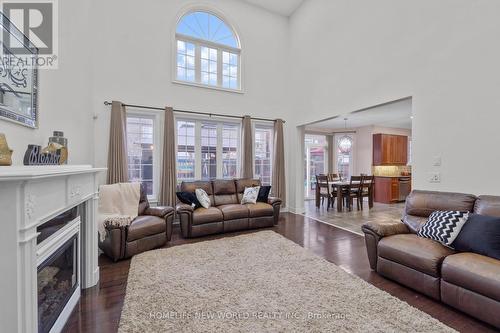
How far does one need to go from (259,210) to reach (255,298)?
7.48 feet

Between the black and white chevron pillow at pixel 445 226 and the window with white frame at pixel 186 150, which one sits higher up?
the window with white frame at pixel 186 150

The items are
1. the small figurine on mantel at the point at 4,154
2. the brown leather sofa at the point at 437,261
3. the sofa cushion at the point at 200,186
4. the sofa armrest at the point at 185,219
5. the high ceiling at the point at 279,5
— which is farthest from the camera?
the high ceiling at the point at 279,5

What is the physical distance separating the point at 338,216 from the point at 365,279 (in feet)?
9.82

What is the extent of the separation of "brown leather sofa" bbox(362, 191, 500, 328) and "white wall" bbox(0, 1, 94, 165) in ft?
11.7

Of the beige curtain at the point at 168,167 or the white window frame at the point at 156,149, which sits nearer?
the beige curtain at the point at 168,167

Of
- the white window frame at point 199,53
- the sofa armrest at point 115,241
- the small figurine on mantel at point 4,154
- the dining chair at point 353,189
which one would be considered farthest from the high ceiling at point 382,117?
the small figurine on mantel at point 4,154

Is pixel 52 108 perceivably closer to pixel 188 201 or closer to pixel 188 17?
pixel 188 201

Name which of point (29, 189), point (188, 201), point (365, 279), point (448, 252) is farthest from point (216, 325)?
point (188, 201)

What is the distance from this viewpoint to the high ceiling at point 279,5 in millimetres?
5543

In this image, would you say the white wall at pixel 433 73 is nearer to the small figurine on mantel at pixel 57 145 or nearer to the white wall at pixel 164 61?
the white wall at pixel 164 61

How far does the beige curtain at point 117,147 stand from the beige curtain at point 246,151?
7.86 feet

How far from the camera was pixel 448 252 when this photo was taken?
7.13 feet

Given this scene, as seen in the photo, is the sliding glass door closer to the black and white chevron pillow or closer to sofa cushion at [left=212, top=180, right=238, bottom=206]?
sofa cushion at [left=212, top=180, right=238, bottom=206]

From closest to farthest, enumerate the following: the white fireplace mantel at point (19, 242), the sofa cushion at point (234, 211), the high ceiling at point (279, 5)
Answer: the white fireplace mantel at point (19, 242) → the sofa cushion at point (234, 211) → the high ceiling at point (279, 5)
